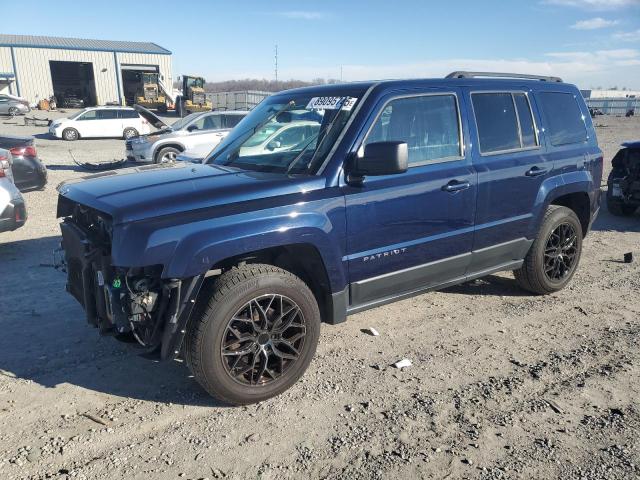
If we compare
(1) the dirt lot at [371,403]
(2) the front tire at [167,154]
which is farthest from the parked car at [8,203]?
(2) the front tire at [167,154]

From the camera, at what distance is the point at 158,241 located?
2.92 m

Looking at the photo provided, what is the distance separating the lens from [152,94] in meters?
43.0

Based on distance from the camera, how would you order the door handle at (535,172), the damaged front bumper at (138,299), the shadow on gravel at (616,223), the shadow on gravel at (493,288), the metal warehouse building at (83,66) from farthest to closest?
the metal warehouse building at (83,66)
the shadow on gravel at (616,223)
the shadow on gravel at (493,288)
the door handle at (535,172)
the damaged front bumper at (138,299)

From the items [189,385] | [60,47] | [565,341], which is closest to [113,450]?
[189,385]

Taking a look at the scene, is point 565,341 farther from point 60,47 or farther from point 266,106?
point 60,47

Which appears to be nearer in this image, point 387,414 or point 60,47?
point 387,414

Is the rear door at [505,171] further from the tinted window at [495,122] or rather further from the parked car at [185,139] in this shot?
the parked car at [185,139]

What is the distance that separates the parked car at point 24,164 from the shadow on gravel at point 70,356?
495cm

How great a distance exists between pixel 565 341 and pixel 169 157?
12285 mm

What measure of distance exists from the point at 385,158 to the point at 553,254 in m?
2.73

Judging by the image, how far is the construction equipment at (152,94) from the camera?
42.8m

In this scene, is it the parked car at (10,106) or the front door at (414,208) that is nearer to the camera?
the front door at (414,208)

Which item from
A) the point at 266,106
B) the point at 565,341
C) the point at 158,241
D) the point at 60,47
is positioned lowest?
the point at 565,341

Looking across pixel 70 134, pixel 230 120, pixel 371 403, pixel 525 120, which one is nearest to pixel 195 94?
pixel 70 134
